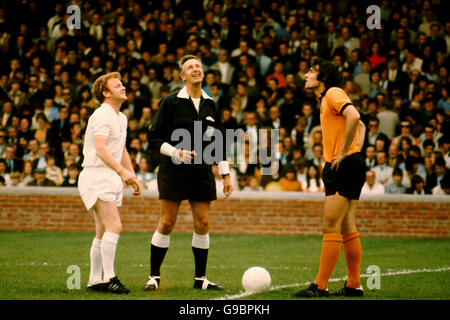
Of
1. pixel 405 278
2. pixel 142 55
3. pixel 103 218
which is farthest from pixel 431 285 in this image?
pixel 142 55

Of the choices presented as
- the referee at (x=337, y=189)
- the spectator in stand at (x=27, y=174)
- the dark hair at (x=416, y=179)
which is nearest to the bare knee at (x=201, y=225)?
the referee at (x=337, y=189)

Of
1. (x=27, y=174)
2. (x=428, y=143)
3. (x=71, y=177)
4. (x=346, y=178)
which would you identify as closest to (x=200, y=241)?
(x=346, y=178)

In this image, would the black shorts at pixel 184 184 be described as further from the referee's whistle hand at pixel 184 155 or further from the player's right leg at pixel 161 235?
the referee's whistle hand at pixel 184 155

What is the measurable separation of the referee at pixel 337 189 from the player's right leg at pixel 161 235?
151 centimetres

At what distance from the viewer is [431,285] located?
8.74 meters

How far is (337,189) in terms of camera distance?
7.67 m

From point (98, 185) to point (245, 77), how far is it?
10329 millimetres

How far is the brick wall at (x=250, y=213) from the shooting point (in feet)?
49.3

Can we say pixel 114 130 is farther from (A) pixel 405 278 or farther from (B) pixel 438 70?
(B) pixel 438 70

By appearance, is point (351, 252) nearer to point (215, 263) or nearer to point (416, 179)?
point (215, 263)

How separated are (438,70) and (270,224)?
5527mm

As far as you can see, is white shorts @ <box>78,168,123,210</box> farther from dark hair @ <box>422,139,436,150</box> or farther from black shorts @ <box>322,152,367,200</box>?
dark hair @ <box>422,139,436,150</box>

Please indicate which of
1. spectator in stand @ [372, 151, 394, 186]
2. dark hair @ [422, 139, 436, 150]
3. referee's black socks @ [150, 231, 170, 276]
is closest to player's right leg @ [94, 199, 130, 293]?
referee's black socks @ [150, 231, 170, 276]

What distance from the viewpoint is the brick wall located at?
592 inches
